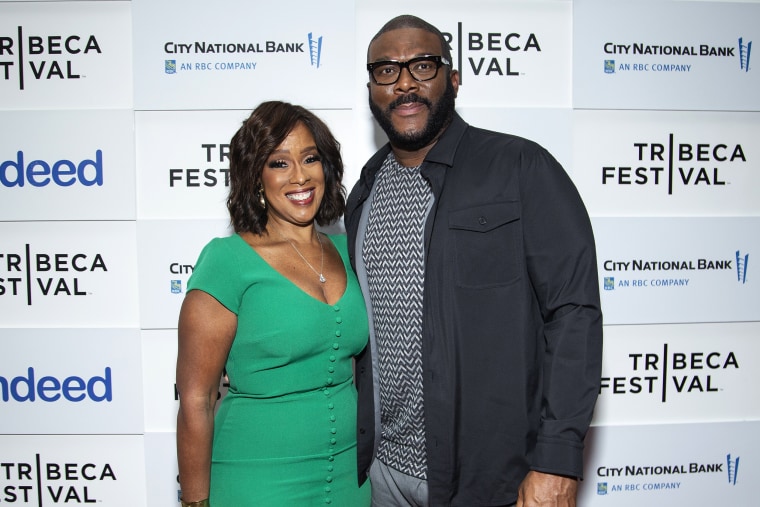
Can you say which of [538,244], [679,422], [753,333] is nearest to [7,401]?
[538,244]

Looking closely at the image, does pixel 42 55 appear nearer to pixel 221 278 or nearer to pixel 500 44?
pixel 221 278

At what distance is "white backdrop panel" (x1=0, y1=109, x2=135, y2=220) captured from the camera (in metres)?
2.30

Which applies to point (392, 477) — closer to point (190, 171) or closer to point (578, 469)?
point (578, 469)

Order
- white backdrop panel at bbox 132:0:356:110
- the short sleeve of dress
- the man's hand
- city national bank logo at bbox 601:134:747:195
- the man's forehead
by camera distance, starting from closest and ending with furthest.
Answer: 1. the man's hand
2. the short sleeve of dress
3. the man's forehead
4. white backdrop panel at bbox 132:0:356:110
5. city national bank logo at bbox 601:134:747:195

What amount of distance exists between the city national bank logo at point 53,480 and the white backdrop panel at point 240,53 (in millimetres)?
1608

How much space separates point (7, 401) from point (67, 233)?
79 centimetres

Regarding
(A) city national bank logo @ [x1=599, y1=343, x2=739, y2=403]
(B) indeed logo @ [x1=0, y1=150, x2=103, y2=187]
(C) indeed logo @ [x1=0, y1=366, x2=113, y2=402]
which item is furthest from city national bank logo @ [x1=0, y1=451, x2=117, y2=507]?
(A) city national bank logo @ [x1=599, y1=343, x2=739, y2=403]

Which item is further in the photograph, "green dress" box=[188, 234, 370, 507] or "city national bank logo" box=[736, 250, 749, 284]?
"city national bank logo" box=[736, 250, 749, 284]

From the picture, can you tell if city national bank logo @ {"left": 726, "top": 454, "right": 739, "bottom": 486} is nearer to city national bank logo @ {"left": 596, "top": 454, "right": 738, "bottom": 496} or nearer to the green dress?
city national bank logo @ {"left": 596, "top": 454, "right": 738, "bottom": 496}

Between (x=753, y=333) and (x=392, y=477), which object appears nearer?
(x=392, y=477)

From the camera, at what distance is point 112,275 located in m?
2.33

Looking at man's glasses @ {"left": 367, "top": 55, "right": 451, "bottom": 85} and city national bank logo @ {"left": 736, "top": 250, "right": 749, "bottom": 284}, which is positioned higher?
man's glasses @ {"left": 367, "top": 55, "right": 451, "bottom": 85}

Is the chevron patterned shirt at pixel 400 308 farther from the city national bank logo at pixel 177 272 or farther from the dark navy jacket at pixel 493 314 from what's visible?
the city national bank logo at pixel 177 272

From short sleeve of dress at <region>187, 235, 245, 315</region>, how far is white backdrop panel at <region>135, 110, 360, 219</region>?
94 cm
